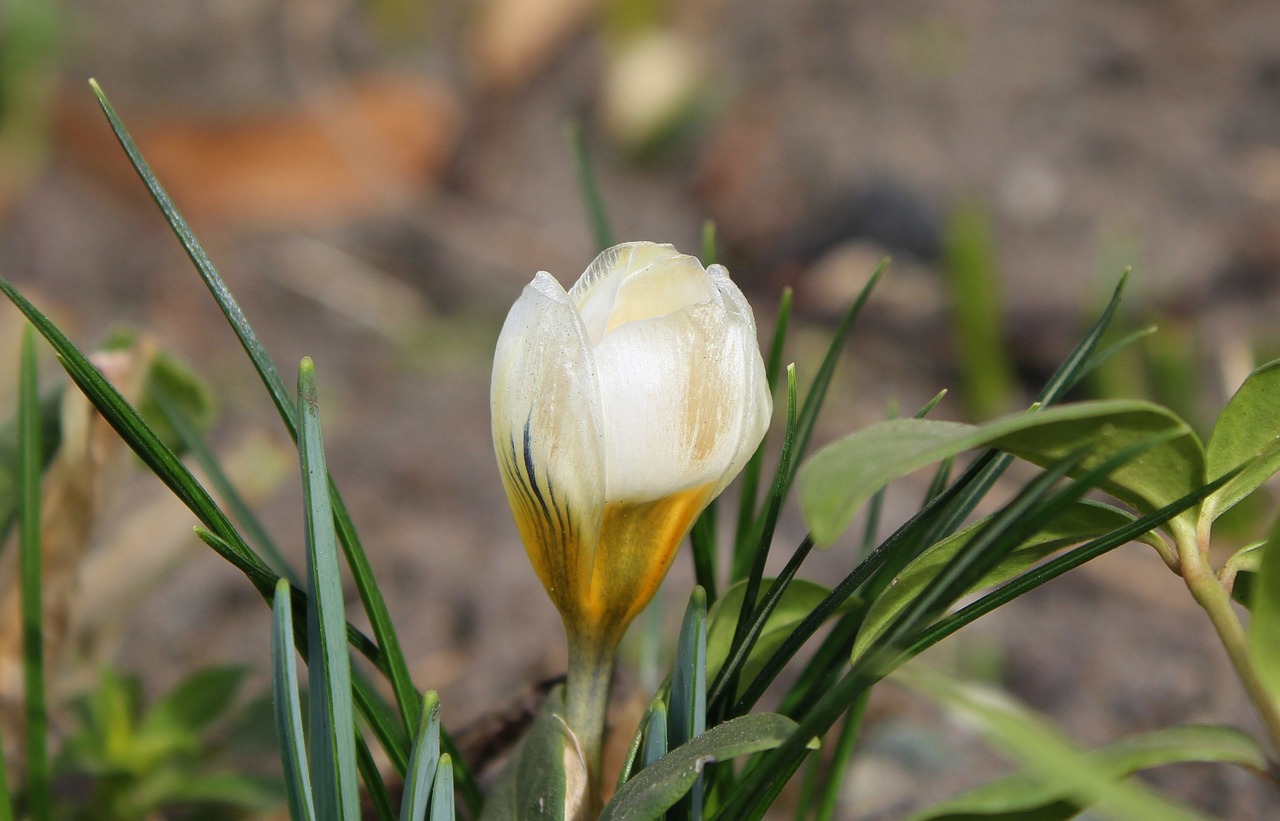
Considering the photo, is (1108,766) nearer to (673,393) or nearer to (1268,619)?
(1268,619)

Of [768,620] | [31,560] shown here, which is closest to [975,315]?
[768,620]

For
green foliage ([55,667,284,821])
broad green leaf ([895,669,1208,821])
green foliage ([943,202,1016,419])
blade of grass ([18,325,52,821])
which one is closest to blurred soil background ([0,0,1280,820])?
green foliage ([943,202,1016,419])

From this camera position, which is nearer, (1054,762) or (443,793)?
(1054,762)

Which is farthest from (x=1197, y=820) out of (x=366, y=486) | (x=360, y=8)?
(x=360, y=8)

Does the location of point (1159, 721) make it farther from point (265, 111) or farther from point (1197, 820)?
point (265, 111)

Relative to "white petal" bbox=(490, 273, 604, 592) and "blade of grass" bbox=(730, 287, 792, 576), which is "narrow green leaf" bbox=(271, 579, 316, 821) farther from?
"blade of grass" bbox=(730, 287, 792, 576)

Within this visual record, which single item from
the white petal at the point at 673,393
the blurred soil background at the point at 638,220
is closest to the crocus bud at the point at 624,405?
the white petal at the point at 673,393
